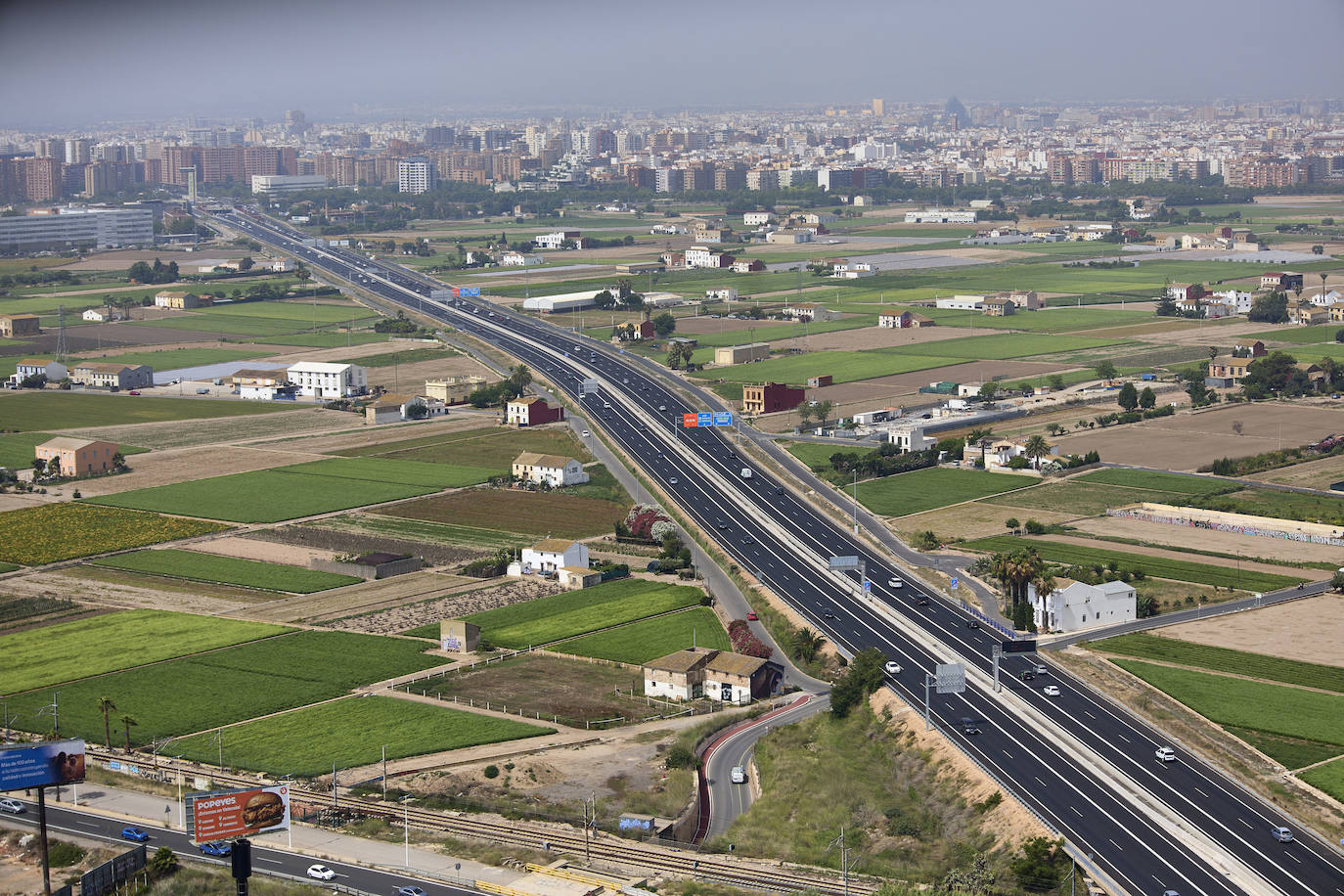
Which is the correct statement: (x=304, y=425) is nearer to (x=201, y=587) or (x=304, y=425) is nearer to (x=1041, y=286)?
(x=201, y=587)

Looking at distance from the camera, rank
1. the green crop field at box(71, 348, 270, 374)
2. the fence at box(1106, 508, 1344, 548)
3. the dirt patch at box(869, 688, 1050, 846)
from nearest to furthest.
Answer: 1. the dirt patch at box(869, 688, 1050, 846)
2. the fence at box(1106, 508, 1344, 548)
3. the green crop field at box(71, 348, 270, 374)

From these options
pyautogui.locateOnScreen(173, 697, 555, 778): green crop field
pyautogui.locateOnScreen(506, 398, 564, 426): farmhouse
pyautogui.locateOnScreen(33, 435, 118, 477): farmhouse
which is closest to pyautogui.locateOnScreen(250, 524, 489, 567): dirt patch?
pyautogui.locateOnScreen(33, 435, 118, 477): farmhouse

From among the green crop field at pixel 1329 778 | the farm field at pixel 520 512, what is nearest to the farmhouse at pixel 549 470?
the farm field at pixel 520 512

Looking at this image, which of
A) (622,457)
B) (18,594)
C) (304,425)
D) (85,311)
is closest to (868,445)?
(622,457)

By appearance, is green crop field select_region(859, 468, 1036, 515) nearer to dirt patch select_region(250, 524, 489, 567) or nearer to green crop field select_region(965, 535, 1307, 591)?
green crop field select_region(965, 535, 1307, 591)

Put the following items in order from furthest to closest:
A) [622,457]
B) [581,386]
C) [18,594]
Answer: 1. [581,386]
2. [622,457]
3. [18,594]

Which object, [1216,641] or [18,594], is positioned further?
[18,594]
